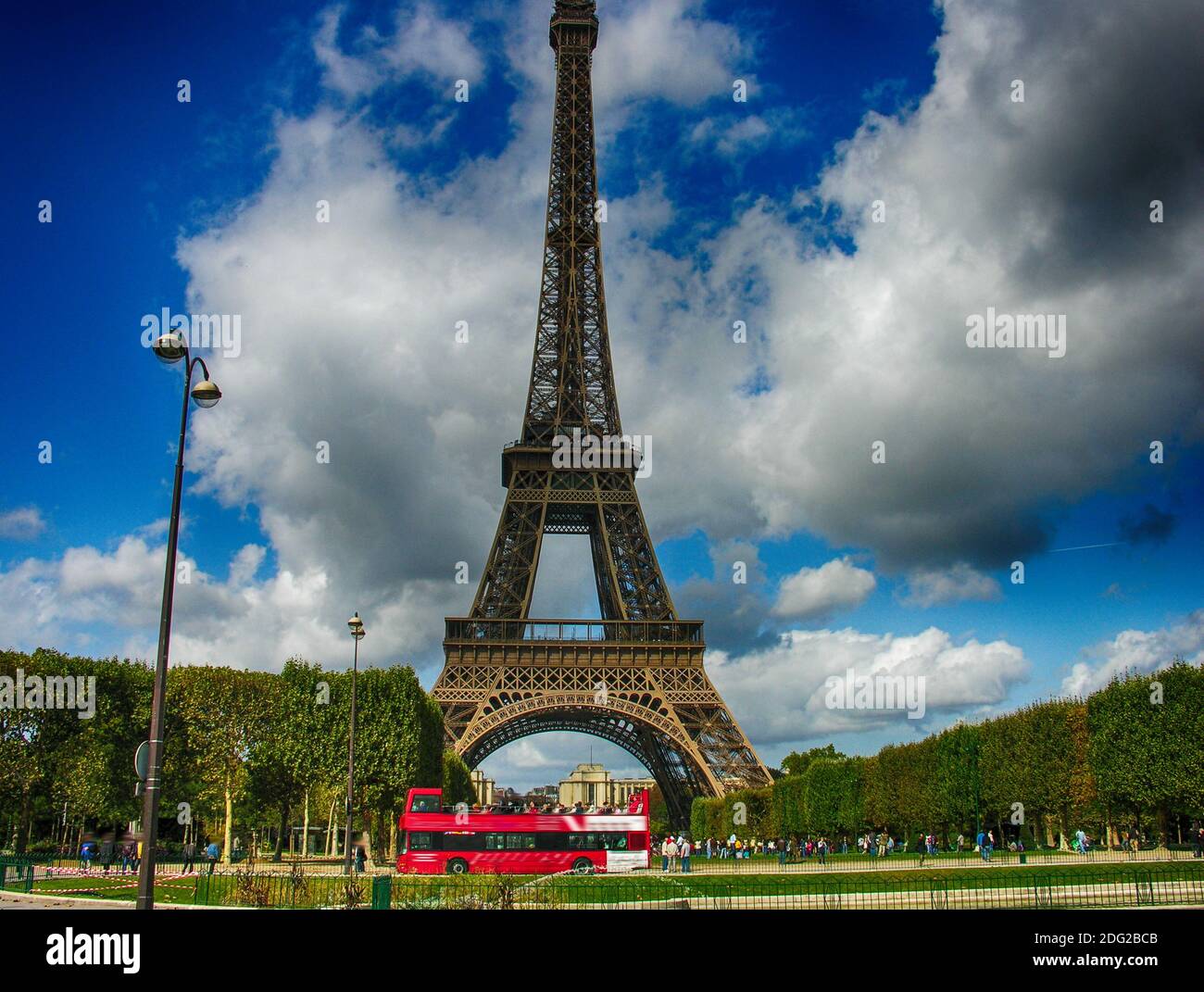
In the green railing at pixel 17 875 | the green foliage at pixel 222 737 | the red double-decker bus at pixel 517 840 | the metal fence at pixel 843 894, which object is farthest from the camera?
the green foliage at pixel 222 737

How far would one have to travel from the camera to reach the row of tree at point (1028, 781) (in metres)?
52.4

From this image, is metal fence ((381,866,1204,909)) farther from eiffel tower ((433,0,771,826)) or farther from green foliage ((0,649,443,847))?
eiffel tower ((433,0,771,826))

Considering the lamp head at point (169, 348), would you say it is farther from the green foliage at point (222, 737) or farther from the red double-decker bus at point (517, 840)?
the green foliage at point (222, 737)

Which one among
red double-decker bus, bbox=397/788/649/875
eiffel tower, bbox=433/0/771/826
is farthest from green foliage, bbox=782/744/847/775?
red double-decker bus, bbox=397/788/649/875

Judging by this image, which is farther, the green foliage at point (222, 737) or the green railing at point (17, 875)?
the green foliage at point (222, 737)

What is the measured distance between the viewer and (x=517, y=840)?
162ft

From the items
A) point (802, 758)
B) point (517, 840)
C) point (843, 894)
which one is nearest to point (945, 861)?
point (843, 894)

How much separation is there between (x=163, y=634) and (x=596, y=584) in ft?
237

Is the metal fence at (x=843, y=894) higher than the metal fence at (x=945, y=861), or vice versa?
the metal fence at (x=843, y=894)

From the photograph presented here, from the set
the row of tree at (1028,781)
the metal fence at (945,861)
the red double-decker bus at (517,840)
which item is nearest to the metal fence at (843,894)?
the metal fence at (945,861)

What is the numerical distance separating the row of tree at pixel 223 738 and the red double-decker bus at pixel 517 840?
418 inches
